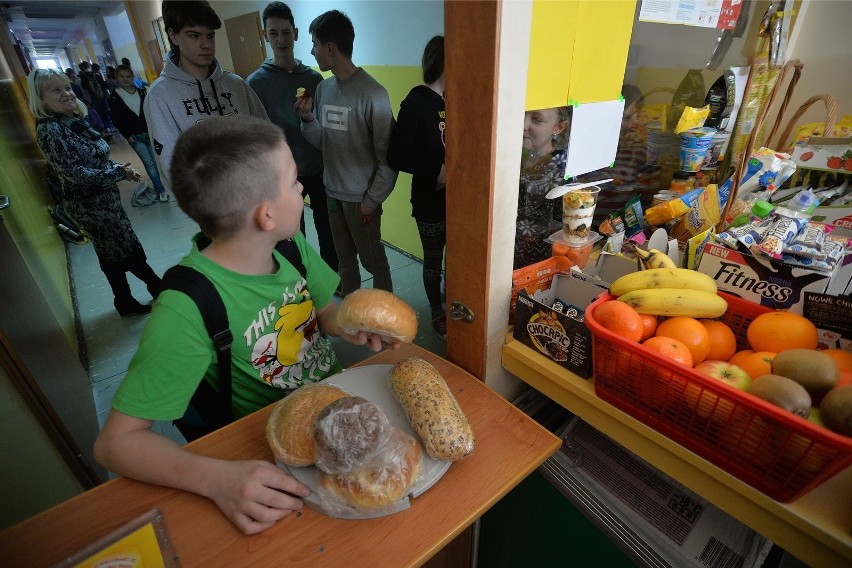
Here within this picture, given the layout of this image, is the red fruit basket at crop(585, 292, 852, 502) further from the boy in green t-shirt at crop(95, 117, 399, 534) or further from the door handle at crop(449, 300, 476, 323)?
the boy in green t-shirt at crop(95, 117, 399, 534)

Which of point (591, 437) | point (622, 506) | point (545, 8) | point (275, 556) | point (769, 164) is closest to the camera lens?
point (275, 556)

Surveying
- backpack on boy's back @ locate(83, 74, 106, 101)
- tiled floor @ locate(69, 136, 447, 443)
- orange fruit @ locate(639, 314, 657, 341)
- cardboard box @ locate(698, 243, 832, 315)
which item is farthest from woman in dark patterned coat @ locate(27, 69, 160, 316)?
backpack on boy's back @ locate(83, 74, 106, 101)

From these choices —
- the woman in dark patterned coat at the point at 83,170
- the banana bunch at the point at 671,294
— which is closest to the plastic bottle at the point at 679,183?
the banana bunch at the point at 671,294

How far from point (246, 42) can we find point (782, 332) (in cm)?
550

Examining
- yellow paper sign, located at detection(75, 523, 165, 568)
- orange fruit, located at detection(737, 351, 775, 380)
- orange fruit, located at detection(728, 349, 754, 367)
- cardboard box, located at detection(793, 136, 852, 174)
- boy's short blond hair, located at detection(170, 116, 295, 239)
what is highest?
boy's short blond hair, located at detection(170, 116, 295, 239)

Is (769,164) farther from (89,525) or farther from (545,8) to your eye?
(89,525)

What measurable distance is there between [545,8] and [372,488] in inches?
36.1

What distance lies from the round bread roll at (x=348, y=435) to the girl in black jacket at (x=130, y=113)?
5.52 metres

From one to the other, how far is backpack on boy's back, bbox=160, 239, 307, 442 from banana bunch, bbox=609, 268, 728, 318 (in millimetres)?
794

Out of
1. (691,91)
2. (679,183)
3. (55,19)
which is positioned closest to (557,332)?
(679,183)

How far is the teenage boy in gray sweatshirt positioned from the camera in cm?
223

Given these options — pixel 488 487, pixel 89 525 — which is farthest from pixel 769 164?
pixel 89 525

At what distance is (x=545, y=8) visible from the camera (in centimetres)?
77

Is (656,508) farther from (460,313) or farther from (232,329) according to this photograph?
(232,329)
